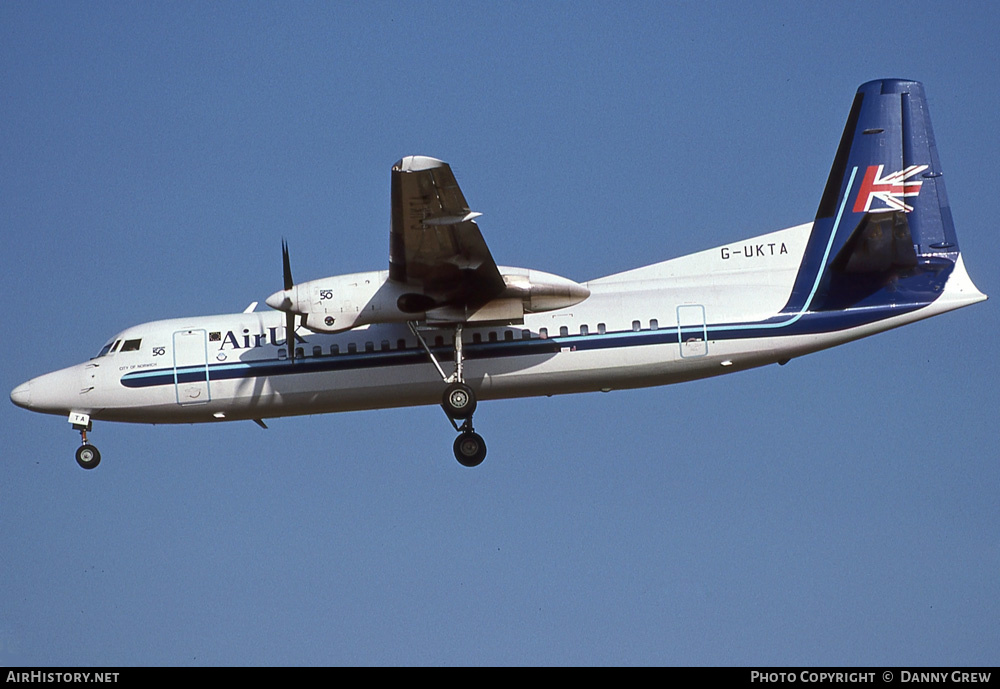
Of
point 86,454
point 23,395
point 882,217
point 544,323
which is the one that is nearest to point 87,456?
point 86,454

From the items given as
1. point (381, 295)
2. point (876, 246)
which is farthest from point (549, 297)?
→ point (876, 246)

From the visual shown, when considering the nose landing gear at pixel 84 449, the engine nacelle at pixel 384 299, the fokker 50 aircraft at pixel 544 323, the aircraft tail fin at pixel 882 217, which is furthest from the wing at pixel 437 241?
the nose landing gear at pixel 84 449

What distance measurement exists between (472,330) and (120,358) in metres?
6.60

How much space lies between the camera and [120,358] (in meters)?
23.2

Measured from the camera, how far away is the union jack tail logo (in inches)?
915

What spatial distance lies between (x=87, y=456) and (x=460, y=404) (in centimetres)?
724

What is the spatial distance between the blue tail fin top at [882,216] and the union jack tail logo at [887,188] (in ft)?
0.06

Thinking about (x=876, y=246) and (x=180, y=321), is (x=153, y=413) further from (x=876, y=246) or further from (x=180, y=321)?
(x=876, y=246)

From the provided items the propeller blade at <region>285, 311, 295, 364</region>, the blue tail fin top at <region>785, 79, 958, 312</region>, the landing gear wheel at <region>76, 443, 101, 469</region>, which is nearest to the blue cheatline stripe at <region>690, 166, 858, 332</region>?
the blue tail fin top at <region>785, 79, 958, 312</region>

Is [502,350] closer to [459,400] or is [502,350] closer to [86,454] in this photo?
[459,400]

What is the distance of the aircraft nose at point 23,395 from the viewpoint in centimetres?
2352

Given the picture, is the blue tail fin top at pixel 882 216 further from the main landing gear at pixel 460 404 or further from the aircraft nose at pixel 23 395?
the aircraft nose at pixel 23 395
